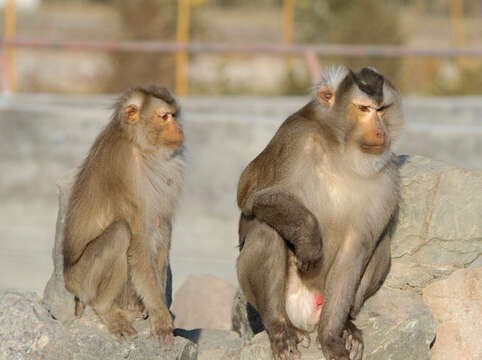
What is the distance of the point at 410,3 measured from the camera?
2848 centimetres

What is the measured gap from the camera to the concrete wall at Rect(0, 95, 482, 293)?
360 inches

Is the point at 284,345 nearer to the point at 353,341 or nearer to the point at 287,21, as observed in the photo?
the point at 353,341

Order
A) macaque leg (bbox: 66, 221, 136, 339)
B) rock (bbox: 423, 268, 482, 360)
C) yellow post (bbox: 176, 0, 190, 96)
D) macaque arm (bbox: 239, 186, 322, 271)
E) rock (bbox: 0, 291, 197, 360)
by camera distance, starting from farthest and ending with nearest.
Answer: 1. yellow post (bbox: 176, 0, 190, 96)
2. rock (bbox: 423, 268, 482, 360)
3. macaque leg (bbox: 66, 221, 136, 339)
4. macaque arm (bbox: 239, 186, 322, 271)
5. rock (bbox: 0, 291, 197, 360)

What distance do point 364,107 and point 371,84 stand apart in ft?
0.45

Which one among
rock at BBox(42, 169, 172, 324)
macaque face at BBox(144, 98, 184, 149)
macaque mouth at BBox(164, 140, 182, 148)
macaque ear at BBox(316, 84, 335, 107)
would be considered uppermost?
macaque ear at BBox(316, 84, 335, 107)

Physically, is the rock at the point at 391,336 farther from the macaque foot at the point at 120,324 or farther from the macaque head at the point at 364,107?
the macaque head at the point at 364,107

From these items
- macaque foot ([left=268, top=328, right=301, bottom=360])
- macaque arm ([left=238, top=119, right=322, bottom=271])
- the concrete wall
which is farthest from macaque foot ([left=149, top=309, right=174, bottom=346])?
the concrete wall

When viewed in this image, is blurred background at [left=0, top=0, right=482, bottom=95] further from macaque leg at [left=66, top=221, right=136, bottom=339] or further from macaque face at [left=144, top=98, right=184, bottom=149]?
macaque leg at [left=66, top=221, right=136, bottom=339]

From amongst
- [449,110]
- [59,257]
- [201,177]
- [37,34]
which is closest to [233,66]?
[37,34]

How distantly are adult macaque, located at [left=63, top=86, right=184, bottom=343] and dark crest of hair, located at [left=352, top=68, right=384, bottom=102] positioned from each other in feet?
3.77

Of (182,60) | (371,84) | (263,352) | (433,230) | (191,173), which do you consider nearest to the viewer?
(371,84)

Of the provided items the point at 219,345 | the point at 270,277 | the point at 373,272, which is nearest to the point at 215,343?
the point at 219,345

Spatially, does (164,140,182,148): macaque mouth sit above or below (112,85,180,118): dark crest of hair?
below

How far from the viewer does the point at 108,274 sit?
5.22 m
